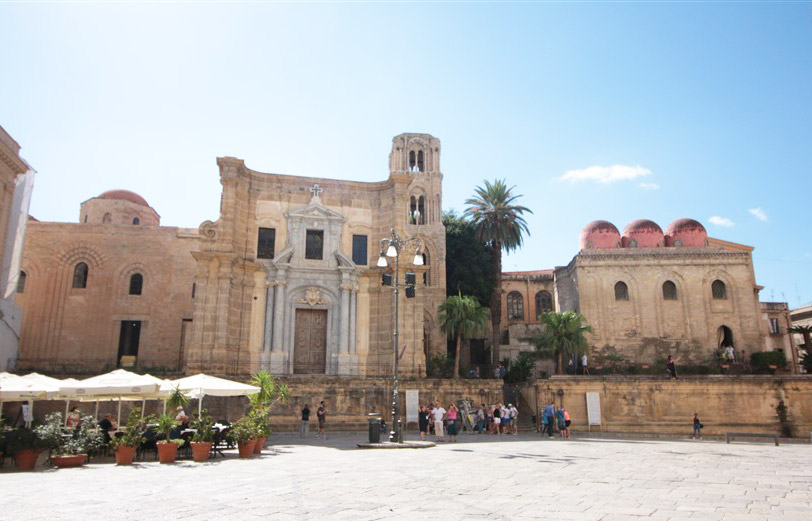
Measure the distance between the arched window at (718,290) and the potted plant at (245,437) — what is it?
106 feet

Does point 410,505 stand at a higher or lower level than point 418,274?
lower

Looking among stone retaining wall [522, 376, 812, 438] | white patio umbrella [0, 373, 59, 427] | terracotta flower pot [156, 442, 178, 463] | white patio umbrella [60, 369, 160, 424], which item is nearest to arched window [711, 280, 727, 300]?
stone retaining wall [522, 376, 812, 438]

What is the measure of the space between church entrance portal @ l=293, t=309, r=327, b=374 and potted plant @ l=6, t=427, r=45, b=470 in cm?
1465

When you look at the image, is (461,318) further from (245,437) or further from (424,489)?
(424,489)

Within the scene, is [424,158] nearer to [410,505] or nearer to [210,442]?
[210,442]

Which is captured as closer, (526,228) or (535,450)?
(535,450)

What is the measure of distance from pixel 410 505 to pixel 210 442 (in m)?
7.73

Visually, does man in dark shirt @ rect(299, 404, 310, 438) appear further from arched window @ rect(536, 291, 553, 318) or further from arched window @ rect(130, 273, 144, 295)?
arched window @ rect(536, 291, 553, 318)

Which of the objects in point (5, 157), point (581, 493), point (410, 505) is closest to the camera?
point (410, 505)

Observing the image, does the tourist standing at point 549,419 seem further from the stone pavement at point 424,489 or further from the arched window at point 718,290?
the arched window at point 718,290

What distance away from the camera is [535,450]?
54.1 feet

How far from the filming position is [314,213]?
28.2 metres

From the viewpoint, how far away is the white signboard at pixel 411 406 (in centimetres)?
2478

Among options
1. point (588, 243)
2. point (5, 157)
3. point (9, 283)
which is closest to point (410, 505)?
point (5, 157)
